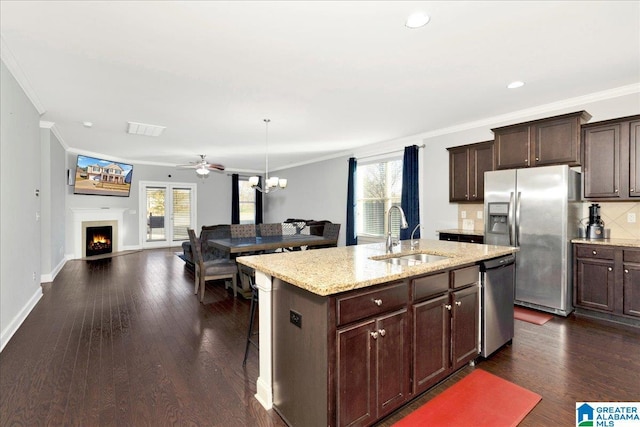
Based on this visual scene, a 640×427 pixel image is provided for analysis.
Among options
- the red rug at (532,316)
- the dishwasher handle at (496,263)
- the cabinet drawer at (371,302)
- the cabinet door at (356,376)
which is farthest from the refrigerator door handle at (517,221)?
the cabinet door at (356,376)

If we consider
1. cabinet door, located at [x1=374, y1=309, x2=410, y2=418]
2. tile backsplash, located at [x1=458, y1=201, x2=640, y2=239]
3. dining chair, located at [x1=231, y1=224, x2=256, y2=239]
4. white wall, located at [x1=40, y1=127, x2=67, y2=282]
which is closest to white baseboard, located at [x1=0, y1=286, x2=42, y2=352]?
white wall, located at [x1=40, y1=127, x2=67, y2=282]

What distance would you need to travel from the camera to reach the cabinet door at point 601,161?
3.52 metres

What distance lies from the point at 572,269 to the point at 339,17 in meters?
3.80

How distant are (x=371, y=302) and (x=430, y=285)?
58 cm

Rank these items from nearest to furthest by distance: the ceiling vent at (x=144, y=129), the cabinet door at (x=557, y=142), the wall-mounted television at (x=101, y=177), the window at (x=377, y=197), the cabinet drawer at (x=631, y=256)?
the cabinet drawer at (x=631, y=256)
the cabinet door at (x=557, y=142)
the ceiling vent at (x=144, y=129)
the window at (x=377, y=197)
the wall-mounted television at (x=101, y=177)

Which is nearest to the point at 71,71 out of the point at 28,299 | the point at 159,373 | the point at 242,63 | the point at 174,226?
the point at 242,63

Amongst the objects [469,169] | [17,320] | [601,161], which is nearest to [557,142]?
[601,161]

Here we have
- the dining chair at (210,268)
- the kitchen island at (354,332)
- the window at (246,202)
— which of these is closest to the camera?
the kitchen island at (354,332)

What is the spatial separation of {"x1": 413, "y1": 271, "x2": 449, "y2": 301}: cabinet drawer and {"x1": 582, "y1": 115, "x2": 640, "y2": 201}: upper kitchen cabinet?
111 inches

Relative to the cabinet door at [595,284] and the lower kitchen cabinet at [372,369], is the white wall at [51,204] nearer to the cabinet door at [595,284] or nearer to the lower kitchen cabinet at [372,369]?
the lower kitchen cabinet at [372,369]

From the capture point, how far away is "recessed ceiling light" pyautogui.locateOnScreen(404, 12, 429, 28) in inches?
88.1

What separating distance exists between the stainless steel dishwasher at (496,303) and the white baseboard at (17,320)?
13.8 ft

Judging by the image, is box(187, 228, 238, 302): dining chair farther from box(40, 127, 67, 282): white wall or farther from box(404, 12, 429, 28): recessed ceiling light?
box(404, 12, 429, 28): recessed ceiling light

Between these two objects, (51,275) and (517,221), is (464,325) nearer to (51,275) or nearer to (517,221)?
(517,221)
